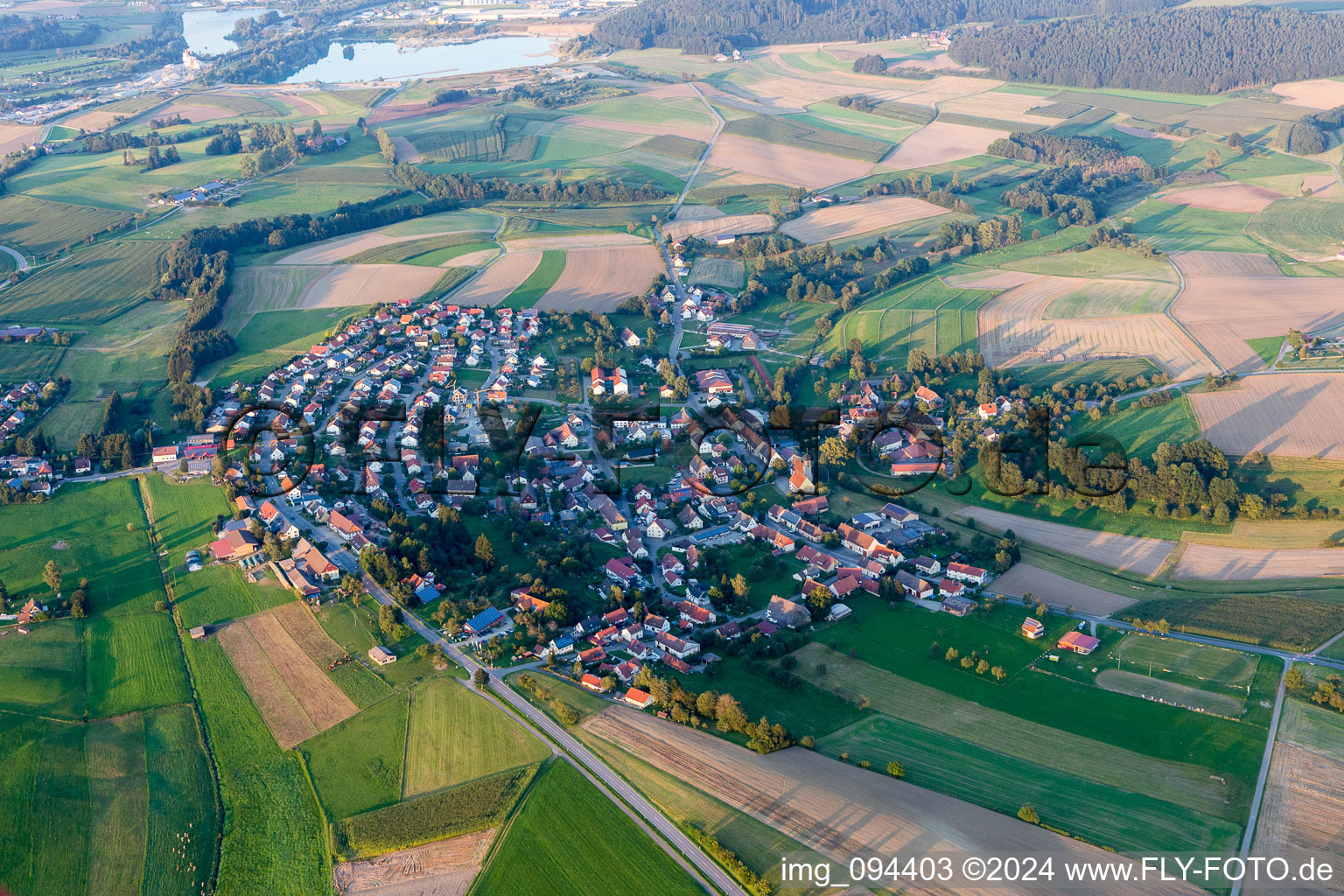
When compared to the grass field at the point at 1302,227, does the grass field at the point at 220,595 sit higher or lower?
lower

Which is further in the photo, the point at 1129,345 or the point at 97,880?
the point at 1129,345

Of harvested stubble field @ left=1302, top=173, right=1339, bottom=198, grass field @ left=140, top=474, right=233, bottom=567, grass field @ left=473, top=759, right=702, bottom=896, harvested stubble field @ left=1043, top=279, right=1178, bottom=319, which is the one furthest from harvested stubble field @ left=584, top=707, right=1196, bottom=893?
harvested stubble field @ left=1302, top=173, right=1339, bottom=198

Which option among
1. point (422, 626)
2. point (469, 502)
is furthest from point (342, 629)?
point (469, 502)

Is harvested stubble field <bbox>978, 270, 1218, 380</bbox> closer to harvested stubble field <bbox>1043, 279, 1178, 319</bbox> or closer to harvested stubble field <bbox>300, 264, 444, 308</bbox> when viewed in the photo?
harvested stubble field <bbox>1043, 279, 1178, 319</bbox>

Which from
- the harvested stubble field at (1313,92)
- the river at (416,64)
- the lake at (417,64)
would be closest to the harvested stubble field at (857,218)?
the harvested stubble field at (1313,92)

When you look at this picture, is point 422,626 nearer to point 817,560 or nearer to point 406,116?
point 817,560

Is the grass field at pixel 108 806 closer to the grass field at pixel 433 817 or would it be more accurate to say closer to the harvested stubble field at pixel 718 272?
the grass field at pixel 433 817
